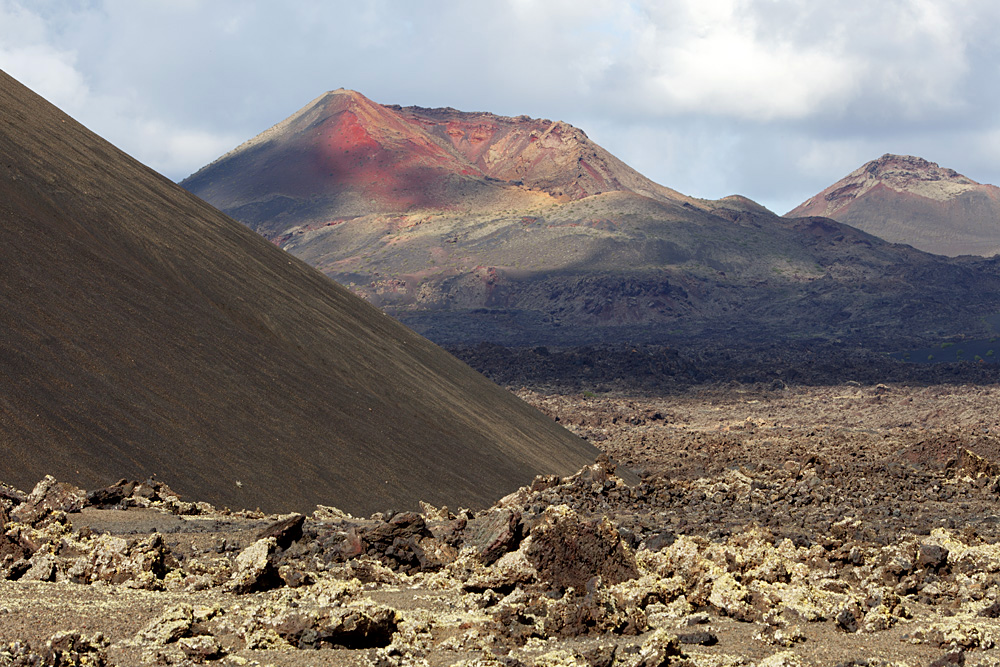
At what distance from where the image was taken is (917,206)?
150500 mm

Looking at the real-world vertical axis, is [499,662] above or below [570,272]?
below

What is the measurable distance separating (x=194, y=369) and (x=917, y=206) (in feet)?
504

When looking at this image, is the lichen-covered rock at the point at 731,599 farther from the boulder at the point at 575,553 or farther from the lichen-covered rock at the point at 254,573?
the lichen-covered rock at the point at 254,573

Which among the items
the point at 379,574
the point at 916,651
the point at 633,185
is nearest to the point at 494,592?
the point at 379,574

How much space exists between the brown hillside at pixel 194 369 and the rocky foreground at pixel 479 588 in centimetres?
128

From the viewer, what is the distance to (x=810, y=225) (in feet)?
331

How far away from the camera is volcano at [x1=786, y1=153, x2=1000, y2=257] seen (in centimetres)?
14025

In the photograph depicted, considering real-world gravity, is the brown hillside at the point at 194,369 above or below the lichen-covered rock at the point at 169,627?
above

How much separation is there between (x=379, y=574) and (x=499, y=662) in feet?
7.65

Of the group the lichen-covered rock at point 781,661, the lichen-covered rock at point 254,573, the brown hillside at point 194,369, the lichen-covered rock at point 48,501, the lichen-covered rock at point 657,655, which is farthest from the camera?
the brown hillside at point 194,369

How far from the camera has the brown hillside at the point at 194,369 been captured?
11680mm

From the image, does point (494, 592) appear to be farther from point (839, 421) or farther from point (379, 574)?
point (839, 421)

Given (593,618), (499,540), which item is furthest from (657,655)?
(499,540)

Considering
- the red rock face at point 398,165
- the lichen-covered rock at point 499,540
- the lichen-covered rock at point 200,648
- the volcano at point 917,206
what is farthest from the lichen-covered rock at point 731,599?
the volcano at point 917,206
